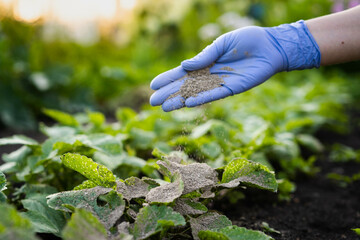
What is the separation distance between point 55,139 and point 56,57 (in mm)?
3542

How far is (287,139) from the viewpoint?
2012mm

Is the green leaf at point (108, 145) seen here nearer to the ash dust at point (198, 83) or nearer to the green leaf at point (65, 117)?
the ash dust at point (198, 83)

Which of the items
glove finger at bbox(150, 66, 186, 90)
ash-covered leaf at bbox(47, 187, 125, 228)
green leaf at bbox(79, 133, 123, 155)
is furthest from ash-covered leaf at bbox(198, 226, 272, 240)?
glove finger at bbox(150, 66, 186, 90)

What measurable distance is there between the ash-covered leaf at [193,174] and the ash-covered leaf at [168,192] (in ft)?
0.16

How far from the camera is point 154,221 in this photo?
3.35ft

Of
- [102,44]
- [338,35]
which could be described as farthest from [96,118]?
[102,44]

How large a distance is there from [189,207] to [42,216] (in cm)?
50

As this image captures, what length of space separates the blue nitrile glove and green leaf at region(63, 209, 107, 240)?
2.37 feet

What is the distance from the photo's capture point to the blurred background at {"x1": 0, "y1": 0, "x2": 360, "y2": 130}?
3391 mm

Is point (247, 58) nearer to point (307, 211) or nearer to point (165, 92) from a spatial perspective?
point (165, 92)

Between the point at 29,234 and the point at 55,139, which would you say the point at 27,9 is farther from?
the point at 29,234

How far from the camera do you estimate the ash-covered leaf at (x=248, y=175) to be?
117 cm

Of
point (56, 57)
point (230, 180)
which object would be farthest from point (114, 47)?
point (230, 180)

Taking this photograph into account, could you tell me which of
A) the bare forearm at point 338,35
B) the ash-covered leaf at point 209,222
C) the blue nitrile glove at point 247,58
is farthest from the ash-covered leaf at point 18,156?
the bare forearm at point 338,35
